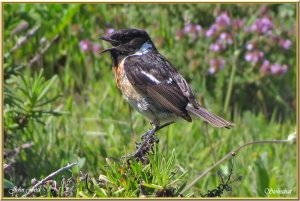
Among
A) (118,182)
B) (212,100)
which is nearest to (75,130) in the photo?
(212,100)

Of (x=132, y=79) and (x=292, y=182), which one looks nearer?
(x=132, y=79)

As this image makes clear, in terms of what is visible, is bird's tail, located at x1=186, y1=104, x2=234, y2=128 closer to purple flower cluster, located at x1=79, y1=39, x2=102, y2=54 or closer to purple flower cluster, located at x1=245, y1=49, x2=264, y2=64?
purple flower cluster, located at x1=245, y1=49, x2=264, y2=64

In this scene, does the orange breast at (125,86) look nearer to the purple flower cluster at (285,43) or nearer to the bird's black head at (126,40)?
the bird's black head at (126,40)

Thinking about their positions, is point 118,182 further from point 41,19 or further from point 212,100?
point 41,19

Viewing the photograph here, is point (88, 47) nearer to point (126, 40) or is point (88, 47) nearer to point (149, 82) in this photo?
point (126, 40)

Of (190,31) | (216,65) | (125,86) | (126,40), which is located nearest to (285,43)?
(216,65)

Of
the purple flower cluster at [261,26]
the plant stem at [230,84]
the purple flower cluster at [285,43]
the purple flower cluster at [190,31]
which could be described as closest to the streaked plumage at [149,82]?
the plant stem at [230,84]
